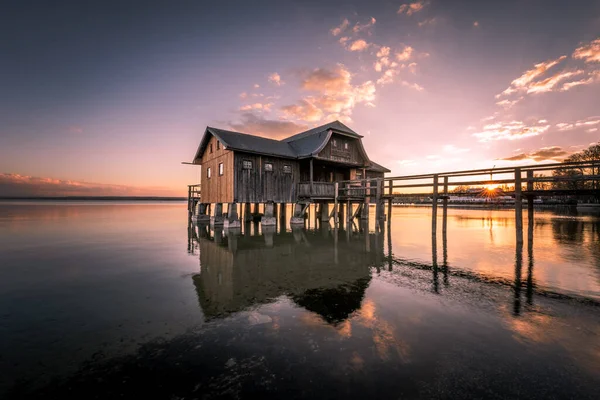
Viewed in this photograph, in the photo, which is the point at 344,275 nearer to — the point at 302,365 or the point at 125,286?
the point at 302,365

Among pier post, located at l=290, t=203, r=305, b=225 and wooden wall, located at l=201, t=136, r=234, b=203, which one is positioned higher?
wooden wall, located at l=201, t=136, r=234, b=203

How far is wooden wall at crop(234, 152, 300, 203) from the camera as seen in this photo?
19531mm

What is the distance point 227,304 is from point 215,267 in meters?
3.72

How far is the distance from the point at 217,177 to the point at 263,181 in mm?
4376

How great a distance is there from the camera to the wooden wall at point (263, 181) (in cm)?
1953

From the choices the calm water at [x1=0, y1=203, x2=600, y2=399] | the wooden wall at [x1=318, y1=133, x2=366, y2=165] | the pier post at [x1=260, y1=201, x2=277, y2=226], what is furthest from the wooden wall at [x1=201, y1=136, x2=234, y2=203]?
the calm water at [x1=0, y1=203, x2=600, y2=399]

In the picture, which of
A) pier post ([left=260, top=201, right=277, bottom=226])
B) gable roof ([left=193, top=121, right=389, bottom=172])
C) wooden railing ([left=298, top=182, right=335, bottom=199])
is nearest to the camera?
gable roof ([left=193, top=121, right=389, bottom=172])

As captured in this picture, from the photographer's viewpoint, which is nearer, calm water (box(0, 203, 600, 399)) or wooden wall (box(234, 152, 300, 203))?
calm water (box(0, 203, 600, 399))

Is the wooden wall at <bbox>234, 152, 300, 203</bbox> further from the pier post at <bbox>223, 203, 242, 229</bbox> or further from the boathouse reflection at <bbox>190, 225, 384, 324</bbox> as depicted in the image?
the boathouse reflection at <bbox>190, 225, 384, 324</bbox>

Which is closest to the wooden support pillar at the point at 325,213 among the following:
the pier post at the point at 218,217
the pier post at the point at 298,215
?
the pier post at the point at 298,215

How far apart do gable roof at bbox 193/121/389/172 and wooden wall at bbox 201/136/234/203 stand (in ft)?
2.69

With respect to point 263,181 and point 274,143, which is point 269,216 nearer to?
point 263,181

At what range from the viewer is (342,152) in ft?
80.7

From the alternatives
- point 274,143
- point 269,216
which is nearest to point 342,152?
point 274,143
